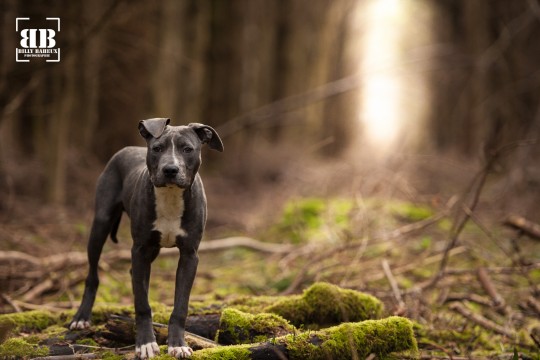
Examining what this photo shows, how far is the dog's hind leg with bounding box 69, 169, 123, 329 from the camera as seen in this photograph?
16.8 ft

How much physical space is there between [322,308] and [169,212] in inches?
71.7

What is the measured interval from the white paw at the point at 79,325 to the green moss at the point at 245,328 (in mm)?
1181

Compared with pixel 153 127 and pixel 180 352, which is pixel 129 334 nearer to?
pixel 180 352

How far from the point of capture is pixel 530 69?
23625mm

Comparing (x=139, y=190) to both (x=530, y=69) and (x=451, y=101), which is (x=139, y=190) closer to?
(x=530, y=69)

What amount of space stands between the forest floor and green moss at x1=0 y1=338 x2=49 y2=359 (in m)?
0.76

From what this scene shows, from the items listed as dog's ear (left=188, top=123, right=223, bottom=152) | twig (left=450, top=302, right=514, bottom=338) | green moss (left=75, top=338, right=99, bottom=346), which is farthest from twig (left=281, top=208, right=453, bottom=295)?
dog's ear (left=188, top=123, right=223, bottom=152)

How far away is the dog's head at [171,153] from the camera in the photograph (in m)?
3.95

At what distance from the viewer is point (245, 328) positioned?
4.75m

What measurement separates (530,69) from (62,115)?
63.1 feet

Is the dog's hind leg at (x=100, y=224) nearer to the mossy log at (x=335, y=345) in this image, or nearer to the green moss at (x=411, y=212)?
the mossy log at (x=335, y=345)

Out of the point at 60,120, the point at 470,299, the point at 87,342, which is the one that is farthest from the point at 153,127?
the point at 60,120

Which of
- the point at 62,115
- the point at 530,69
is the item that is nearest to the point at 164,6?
the point at 62,115

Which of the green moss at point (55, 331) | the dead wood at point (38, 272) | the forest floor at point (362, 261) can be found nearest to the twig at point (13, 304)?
the forest floor at point (362, 261)
